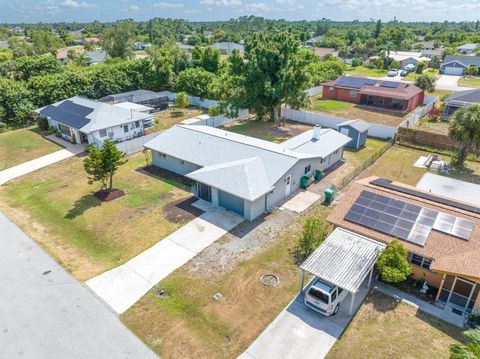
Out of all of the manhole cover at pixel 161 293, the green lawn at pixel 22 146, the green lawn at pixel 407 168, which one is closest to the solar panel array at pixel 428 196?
the green lawn at pixel 407 168

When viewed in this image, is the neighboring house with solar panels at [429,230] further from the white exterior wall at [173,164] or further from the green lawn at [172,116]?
the green lawn at [172,116]

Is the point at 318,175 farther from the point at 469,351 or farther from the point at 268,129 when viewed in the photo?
the point at 469,351

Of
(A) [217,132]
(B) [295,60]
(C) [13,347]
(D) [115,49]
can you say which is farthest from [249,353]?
(D) [115,49]

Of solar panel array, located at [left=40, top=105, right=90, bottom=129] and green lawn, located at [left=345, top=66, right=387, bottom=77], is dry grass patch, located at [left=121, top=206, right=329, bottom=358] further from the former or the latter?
green lawn, located at [left=345, top=66, right=387, bottom=77]

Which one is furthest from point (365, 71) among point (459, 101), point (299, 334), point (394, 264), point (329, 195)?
point (299, 334)

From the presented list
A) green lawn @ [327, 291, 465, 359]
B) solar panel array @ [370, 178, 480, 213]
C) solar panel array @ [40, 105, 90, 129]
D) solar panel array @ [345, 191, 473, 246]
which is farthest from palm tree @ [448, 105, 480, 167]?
solar panel array @ [40, 105, 90, 129]
